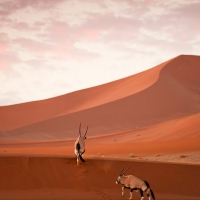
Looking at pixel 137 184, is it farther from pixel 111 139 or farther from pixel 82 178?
pixel 111 139

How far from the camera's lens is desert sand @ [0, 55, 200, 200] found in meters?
12.4

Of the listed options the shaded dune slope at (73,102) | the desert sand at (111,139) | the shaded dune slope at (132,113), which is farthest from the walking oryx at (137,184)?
the shaded dune slope at (73,102)

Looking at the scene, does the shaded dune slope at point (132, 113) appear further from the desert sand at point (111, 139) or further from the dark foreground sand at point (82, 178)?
the dark foreground sand at point (82, 178)

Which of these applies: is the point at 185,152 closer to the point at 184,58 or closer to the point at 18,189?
the point at 18,189

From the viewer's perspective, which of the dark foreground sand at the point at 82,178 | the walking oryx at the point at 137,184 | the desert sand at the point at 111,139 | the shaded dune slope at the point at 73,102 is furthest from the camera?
the shaded dune slope at the point at 73,102

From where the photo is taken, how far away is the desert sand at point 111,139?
12406 mm

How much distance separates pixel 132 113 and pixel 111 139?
16.9 meters

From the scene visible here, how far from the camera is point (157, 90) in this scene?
2515 inches

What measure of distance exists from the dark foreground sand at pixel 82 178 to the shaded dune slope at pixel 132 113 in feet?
131

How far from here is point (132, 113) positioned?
194 feet

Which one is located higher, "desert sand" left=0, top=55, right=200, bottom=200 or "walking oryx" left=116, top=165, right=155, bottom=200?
"desert sand" left=0, top=55, right=200, bottom=200

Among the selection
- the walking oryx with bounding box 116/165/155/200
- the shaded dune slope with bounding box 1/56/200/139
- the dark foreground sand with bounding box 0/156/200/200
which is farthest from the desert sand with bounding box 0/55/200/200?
the walking oryx with bounding box 116/165/155/200

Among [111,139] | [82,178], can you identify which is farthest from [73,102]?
[82,178]

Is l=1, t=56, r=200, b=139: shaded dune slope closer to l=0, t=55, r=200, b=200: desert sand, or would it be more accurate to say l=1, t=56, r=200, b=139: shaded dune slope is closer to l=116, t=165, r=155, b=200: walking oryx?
l=0, t=55, r=200, b=200: desert sand
